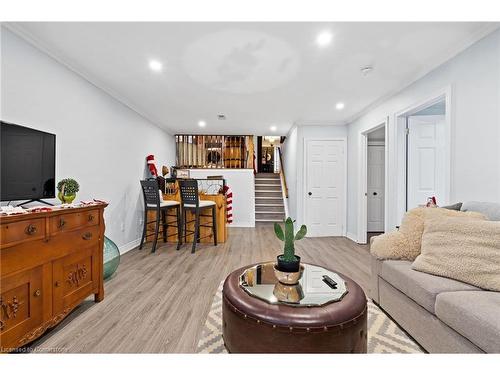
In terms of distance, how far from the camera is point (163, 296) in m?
2.31

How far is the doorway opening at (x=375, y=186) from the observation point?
215 inches

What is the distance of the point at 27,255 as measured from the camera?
1.48 m

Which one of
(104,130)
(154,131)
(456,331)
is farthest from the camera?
(154,131)

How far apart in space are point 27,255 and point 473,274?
2.76m

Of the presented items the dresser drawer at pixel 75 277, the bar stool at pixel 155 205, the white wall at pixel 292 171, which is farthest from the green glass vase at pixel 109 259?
the white wall at pixel 292 171

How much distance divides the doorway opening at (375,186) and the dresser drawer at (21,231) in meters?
5.66

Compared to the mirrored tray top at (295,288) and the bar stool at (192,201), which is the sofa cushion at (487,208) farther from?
the bar stool at (192,201)

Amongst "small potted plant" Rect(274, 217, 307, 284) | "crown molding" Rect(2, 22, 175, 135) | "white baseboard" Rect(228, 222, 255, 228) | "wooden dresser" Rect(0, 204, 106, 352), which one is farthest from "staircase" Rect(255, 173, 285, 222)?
"small potted plant" Rect(274, 217, 307, 284)

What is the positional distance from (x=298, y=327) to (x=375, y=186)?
5.23 meters
